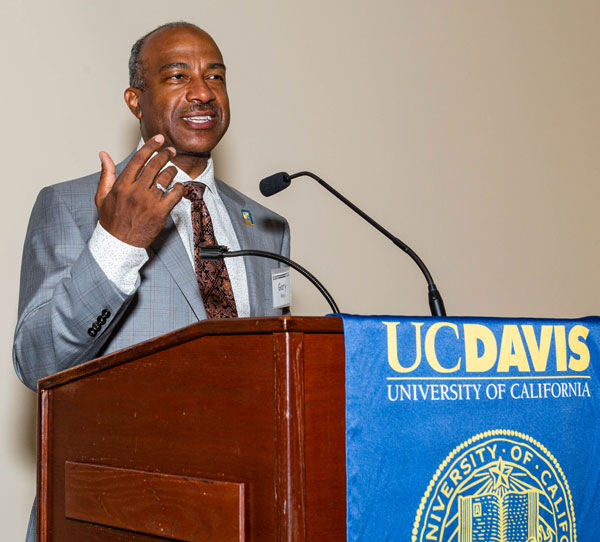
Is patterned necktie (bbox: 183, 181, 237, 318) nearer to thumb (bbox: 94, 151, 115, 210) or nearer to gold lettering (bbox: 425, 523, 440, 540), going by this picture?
thumb (bbox: 94, 151, 115, 210)

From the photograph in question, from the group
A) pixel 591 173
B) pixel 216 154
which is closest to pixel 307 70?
pixel 216 154

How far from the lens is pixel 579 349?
1183 millimetres

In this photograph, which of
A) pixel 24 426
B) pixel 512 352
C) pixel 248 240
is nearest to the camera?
pixel 512 352

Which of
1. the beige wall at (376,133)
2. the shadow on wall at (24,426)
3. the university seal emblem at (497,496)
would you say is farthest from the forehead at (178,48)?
the university seal emblem at (497,496)

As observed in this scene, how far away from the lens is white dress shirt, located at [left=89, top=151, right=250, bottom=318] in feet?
4.56

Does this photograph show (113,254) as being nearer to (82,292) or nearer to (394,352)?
(82,292)

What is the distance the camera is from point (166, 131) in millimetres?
2061

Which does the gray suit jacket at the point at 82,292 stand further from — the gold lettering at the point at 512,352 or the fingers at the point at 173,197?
the gold lettering at the point at 512,352

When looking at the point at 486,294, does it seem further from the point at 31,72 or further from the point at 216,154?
the point at 31,72

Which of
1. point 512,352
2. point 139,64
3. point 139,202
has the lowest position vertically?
point 512,352

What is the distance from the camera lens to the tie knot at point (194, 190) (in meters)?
1.98

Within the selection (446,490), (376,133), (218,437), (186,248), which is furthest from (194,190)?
(376,133)

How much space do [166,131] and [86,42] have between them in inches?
Result: 29.7

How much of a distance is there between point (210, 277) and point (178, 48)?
0.63 metres
